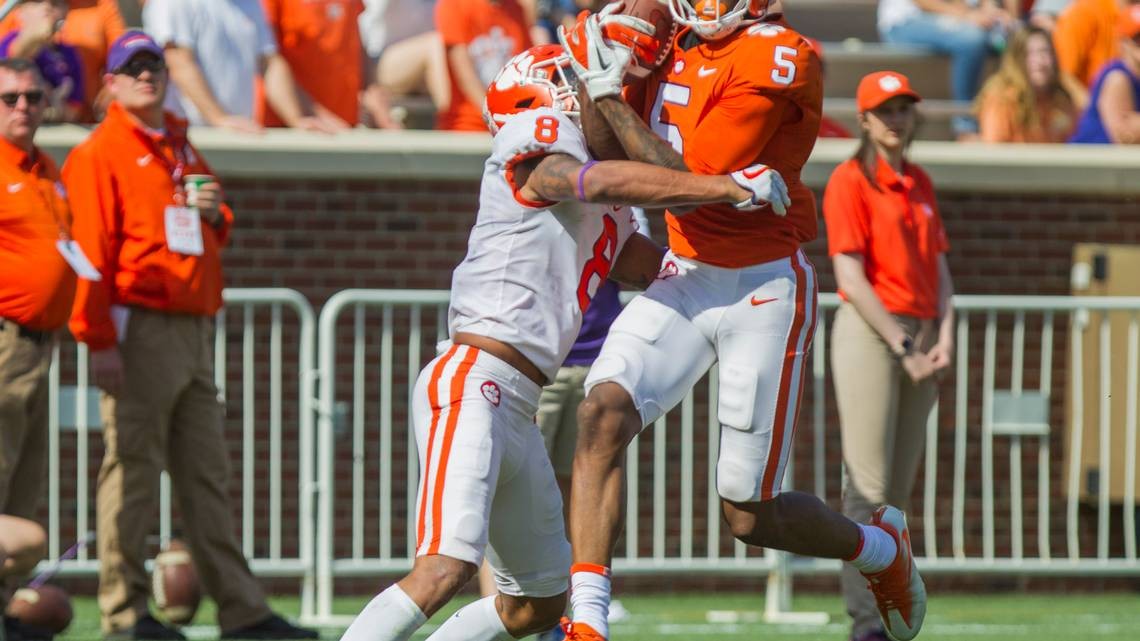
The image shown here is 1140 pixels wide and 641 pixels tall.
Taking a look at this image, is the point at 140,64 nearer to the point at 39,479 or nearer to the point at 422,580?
the point at 39,479

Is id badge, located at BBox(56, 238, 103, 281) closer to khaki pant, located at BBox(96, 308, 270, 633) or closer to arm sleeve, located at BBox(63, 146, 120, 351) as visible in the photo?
arm sleeve, located at BBox(63, 146, 120, 351)

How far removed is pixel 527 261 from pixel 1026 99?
7584 millimetres

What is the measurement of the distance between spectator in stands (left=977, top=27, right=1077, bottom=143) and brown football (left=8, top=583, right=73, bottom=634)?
668cm

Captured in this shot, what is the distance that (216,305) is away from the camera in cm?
845

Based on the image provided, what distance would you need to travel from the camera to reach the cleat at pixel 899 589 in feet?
21.2

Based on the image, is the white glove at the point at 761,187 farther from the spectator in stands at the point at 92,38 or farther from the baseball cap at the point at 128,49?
the spectator in stands at the point at 92,38

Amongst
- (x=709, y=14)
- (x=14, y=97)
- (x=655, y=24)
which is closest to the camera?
(x=655, y=24)

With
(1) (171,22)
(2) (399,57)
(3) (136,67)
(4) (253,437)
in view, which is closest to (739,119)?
(3) (136,67)

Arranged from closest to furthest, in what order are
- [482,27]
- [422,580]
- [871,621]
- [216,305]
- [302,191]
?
[422,580] → [871,621] → [216,305] → [302,191] → [482,27]

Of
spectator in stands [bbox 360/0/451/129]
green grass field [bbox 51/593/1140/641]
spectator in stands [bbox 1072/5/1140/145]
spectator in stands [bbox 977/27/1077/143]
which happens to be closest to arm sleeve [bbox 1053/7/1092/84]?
spectator in stands [bbox 977/27/1077/143]

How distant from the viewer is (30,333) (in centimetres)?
785

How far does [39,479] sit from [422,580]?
3.41 meters

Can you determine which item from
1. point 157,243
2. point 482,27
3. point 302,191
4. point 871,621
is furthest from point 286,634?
point 482,27

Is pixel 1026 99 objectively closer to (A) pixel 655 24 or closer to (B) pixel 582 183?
(A) pixel 655 24
